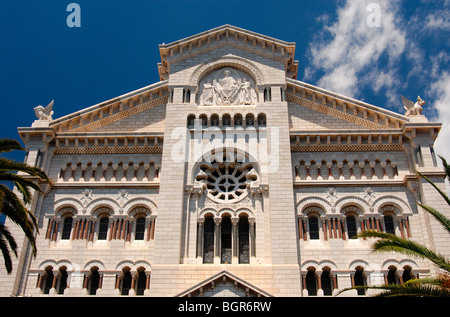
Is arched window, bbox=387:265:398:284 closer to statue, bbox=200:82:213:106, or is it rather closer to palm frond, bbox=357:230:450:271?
palm frond, bbox=357:230:450:271

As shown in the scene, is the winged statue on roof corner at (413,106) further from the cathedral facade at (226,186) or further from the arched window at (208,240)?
the arched window at (208,240)

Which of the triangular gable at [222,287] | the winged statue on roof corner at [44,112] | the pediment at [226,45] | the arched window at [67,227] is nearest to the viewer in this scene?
the triangular gable at [222,287]

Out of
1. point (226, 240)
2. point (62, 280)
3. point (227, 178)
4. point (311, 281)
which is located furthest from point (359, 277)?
point (62, 280)

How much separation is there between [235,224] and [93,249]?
7.41m

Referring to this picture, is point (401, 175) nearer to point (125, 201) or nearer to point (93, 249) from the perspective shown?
point (125, 201)

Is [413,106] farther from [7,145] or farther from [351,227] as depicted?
[7,145]

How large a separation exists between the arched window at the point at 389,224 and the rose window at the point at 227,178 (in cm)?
725

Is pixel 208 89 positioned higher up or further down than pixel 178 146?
higher up

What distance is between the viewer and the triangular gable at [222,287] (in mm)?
25234

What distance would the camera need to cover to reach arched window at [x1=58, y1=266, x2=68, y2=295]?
28097 millimetres

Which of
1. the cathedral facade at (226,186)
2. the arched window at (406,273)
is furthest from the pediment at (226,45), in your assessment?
the arched window at (406,273)

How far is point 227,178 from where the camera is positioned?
30.8m
